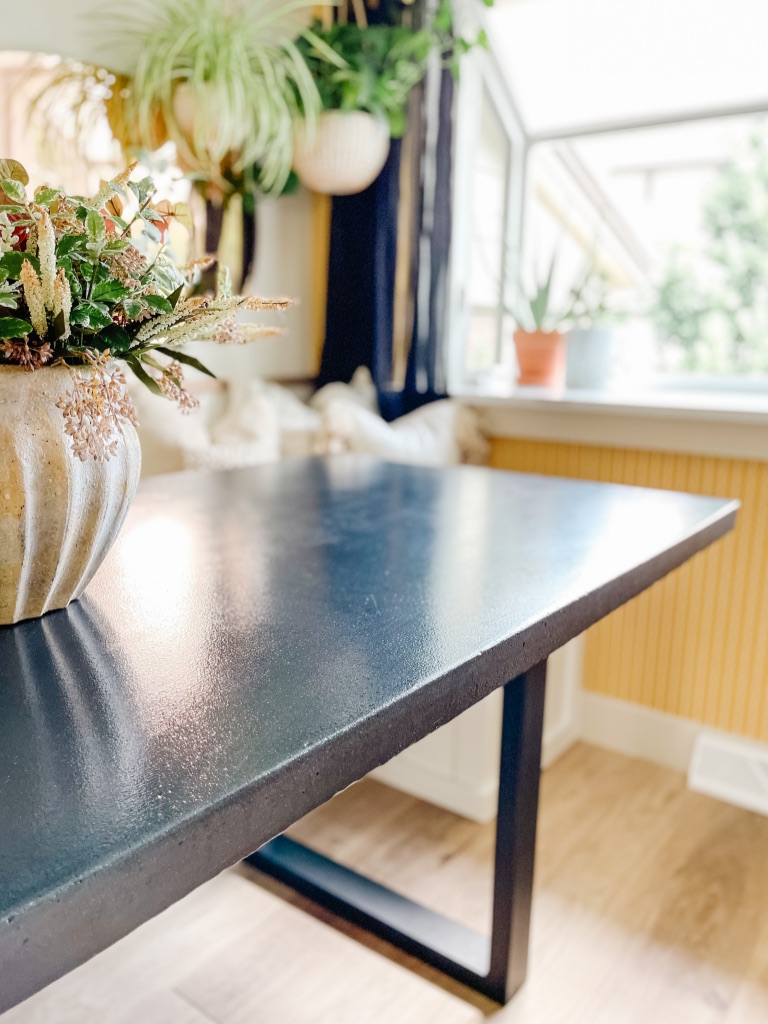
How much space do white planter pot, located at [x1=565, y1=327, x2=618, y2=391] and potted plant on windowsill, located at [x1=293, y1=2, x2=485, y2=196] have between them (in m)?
0.71

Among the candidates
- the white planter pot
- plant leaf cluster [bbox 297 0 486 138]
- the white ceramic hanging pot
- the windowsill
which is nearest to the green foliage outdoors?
the windowsill

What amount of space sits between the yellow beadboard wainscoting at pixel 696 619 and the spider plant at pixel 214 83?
1042 millimetres

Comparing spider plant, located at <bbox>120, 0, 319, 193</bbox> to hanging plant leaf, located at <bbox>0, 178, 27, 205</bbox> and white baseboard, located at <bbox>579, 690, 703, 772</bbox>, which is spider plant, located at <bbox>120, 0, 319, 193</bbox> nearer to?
hanging plant leaf, located at <bbox>0, 178, 27, 205</bbox>

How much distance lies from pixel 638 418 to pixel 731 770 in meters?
0.85

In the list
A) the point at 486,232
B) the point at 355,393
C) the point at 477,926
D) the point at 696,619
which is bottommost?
the point at 477,926

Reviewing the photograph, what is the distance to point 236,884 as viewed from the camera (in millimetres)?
1618

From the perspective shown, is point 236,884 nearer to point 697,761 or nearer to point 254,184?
point 697,761

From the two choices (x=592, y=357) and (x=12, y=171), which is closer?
(x=12, y=171)

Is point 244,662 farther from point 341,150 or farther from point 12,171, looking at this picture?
point 341,150

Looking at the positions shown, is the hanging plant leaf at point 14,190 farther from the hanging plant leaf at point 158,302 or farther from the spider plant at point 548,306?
the spider plant at point 548,306

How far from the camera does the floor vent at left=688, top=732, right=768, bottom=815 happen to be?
1.88m

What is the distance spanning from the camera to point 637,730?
2.17 meters

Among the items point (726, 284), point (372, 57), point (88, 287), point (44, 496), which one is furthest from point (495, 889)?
point (372, 57)

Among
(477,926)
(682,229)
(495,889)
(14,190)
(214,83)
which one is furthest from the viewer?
(682,229)
